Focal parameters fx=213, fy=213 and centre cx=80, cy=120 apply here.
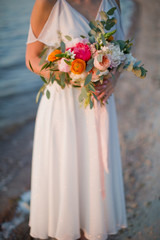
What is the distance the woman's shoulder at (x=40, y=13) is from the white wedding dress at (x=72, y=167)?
0.27 feet

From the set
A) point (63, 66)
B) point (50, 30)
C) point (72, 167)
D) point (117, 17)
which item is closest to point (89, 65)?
point (63, 66)

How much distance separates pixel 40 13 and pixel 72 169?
0.92 m

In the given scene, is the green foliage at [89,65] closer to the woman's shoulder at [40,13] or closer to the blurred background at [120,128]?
the woman's shoulder at [40,13]

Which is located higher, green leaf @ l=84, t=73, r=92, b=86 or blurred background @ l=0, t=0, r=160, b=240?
green leaf @ l=84, t=73, r=92, b=86

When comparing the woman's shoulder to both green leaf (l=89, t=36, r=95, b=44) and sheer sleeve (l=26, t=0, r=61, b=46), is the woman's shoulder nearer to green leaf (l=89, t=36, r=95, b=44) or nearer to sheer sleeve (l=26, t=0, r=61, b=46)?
sheer sleeve (l=26, t=0, r=61, b=46)

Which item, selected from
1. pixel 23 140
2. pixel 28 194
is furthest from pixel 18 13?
pixel 28 194

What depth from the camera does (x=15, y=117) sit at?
14.4 feet

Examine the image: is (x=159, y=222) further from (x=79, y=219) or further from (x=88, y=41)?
(x=88, y=41)

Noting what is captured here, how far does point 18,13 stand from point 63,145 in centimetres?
598

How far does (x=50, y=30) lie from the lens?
47.4 inches

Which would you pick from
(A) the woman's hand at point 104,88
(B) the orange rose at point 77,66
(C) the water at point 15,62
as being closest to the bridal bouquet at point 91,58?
(B) the orange rose at point 77,66

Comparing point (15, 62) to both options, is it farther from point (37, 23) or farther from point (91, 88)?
point (91, 88)

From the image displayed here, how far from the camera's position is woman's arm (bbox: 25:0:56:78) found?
1.15 m

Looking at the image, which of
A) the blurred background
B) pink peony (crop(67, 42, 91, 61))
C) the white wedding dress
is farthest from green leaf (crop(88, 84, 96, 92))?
the blurred background
